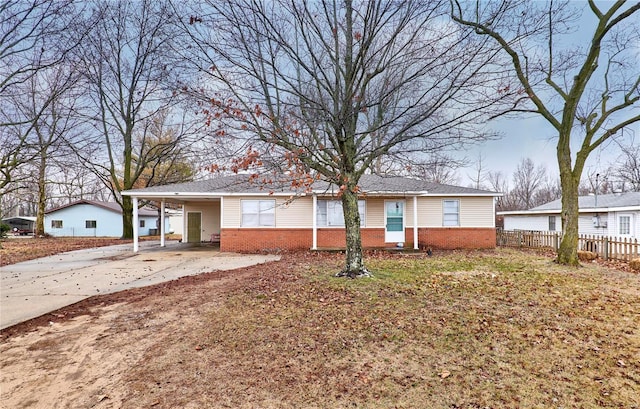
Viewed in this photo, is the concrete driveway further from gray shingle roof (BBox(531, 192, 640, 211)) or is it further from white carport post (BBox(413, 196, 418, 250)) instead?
gray shingle roof (BBox(531, 192, 640, 211))

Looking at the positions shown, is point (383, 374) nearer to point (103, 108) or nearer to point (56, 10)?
point (56, 10)

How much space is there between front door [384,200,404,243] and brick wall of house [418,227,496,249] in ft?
3.35

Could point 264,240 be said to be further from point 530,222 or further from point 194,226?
point 530,222

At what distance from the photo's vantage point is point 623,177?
31984mm

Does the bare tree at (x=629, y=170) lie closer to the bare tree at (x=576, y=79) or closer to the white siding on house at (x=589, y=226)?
the white siding on house at (x=589, y=226)

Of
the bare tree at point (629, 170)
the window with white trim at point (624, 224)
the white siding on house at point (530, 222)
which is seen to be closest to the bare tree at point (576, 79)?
the window with white trim at point (624, 224)

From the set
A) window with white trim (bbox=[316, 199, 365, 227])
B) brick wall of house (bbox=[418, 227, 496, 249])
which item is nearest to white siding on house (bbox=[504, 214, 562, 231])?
brick wall of house (bbox=[418, 227, 496, 249])

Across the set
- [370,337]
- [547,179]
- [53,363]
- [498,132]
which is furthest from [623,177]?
[53,363]

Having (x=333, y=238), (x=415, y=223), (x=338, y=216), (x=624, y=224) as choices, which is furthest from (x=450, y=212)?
(x=624, y=224)

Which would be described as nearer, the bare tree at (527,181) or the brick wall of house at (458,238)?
the brick wall of house at (458,238)

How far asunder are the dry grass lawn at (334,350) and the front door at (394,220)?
8447 mm

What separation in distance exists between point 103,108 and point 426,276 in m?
23.5

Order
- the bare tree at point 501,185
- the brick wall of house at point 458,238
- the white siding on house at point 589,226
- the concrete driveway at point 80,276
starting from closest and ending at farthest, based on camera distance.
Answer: the concrete driveway at point 80,276 < the brick wall of house at point 458,238 < the white siding on house at point 589,226 < the bare tree at point 501,185

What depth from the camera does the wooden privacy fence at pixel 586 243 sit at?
37.1 feet
